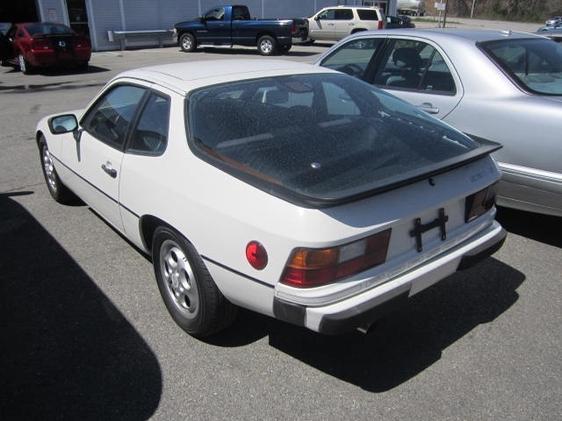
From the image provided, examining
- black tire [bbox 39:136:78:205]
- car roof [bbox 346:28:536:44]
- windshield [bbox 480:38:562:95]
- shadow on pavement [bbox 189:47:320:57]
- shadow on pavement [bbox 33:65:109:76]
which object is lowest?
shadow on pavement [bbox 189:47:320:57]

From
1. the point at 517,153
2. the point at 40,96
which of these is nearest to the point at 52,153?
the point at 517,153

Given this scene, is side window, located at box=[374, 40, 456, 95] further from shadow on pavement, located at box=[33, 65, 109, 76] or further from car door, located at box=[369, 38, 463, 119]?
shadow on pavement, located at box=[33, 65, 109, 76]

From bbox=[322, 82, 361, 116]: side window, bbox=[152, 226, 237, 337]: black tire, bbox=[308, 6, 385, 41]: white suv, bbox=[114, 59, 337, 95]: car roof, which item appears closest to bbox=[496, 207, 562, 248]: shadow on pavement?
bbox=[322, 82, 361, 116]: side window

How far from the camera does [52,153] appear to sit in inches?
179

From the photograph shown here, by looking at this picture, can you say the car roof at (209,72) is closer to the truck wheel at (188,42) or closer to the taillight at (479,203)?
the taillight at (479,203)

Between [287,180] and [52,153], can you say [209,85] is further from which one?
[52,153]

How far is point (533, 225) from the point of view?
4.52m

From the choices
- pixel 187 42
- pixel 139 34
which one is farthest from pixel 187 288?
pixel 139 34

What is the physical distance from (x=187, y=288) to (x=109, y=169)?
107cm

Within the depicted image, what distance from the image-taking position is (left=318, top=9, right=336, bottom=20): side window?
23438 mm

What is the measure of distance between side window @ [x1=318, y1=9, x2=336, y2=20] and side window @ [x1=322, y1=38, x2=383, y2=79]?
19.2 metres

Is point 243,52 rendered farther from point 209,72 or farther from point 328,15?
point 209,72

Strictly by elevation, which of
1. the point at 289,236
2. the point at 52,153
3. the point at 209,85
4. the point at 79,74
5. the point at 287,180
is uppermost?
the point at 209,85

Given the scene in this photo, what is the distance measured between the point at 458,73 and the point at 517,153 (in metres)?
0.89
